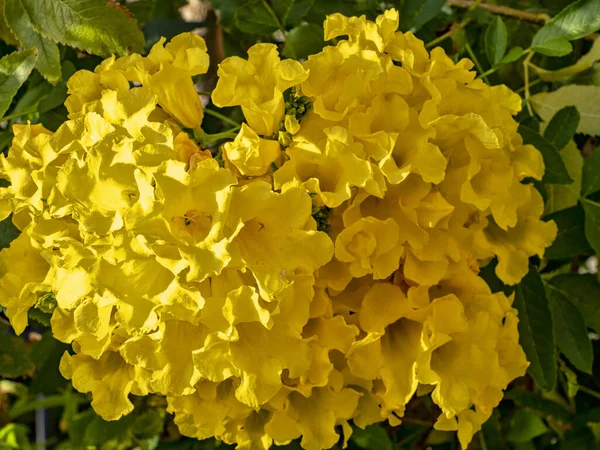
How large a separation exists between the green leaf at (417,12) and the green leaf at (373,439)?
1.52 ft

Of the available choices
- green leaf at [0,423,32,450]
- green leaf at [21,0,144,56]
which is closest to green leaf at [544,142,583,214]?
green leaf at [21,0,144,56]

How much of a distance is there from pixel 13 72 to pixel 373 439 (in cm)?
55

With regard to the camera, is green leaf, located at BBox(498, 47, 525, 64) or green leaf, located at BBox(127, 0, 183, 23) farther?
green leaf, located at BBox(127, 0, 183, 23)

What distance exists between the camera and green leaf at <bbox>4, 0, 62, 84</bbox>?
1.99 feet

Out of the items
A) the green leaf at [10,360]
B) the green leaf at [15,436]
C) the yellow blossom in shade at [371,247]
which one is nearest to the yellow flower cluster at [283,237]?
the yellow blossom in shade at [371,247]

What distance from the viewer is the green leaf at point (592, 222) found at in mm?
679

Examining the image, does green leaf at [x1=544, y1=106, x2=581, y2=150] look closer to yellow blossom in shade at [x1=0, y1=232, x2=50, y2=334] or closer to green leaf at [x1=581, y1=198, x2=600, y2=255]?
green leaf at [x1=581, y1=198, x2=600, y2=255]

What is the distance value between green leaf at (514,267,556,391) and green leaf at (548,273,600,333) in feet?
0.29

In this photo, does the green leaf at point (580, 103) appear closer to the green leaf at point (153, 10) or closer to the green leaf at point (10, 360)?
the green leaf at point (153, 10)

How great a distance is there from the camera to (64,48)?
0.72m

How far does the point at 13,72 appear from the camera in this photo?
605 millimetres

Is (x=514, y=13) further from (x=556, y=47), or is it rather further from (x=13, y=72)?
(x=13, y=72)

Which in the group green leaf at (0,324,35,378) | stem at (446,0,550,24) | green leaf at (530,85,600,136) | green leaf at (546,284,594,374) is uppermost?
stem at (446,0,550,24)

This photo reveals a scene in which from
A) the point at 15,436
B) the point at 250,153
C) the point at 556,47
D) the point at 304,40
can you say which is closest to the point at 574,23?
the point at 556,47
